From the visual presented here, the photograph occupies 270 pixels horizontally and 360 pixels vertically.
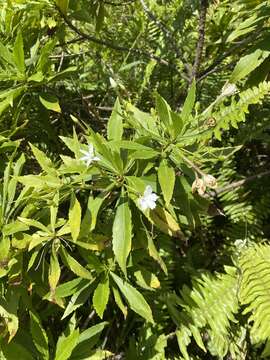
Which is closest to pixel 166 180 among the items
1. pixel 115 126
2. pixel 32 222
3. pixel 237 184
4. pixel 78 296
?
pixel 115 126

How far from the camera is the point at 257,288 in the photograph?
2.35m

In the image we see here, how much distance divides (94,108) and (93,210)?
120cm

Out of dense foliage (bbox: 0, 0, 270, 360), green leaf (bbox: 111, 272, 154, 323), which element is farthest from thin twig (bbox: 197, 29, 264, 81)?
green leaf (bbox: 111, 272, 154, 323)

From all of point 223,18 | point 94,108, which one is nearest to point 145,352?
point 94,108

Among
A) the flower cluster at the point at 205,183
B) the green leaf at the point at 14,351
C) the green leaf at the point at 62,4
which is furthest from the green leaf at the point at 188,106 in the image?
the green leaf at the point at 14,351

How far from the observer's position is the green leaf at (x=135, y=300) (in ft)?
6.87

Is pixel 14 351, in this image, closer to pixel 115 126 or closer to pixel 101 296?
pixel 101 296

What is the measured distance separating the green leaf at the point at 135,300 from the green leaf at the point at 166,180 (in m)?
0.52

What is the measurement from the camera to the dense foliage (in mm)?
1971

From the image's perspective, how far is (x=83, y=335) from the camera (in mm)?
2318

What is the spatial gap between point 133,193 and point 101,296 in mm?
478

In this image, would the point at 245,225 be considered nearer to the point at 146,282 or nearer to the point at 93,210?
the point at 146,282

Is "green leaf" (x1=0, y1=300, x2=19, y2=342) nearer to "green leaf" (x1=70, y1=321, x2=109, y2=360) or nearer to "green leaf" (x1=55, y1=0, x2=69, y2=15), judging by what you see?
"green leaf" (x1=70, y1=321, x2=109, y2=360)

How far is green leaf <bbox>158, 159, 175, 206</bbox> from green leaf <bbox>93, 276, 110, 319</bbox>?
0.54 metres
